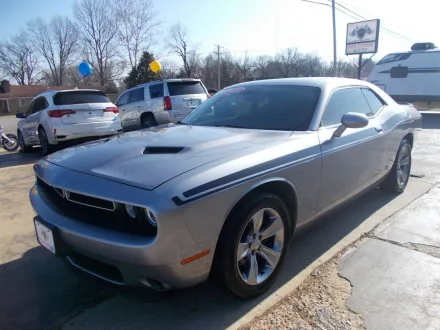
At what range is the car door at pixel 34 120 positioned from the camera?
8.20 meters

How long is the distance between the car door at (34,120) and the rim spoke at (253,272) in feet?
23.7

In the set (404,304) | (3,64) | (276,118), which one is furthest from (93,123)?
(3,64)

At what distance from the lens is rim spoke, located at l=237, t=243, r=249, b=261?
2.20m

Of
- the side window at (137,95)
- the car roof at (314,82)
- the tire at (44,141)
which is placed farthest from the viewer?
the side window at (137,95)

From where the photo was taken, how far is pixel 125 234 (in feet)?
6.33

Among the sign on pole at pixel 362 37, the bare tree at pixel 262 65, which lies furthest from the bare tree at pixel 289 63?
the sign on pole at pixel 362 37

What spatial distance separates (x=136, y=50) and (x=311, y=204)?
5075 cm

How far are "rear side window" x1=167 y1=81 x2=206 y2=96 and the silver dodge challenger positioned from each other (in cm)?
668

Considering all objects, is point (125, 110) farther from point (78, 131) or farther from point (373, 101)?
point (373, 101)

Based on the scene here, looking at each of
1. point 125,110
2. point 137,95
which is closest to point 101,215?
point 137,95

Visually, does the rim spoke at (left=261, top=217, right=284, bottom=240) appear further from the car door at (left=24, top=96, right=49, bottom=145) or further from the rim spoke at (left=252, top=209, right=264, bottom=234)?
the car door at (left=24, top=96, right=49, bottom=145)

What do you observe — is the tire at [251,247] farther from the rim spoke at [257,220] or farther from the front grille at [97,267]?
the front grille at [97,267]

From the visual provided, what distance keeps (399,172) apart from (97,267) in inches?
157

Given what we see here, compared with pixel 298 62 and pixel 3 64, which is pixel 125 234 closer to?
pixel 298 62
